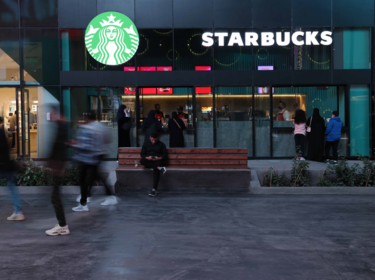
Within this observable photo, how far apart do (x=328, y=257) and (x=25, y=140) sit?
12.5 metres

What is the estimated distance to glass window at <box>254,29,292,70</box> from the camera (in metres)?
14.4

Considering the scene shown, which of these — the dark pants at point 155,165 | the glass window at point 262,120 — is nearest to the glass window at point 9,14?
the dark pants at point 155,165

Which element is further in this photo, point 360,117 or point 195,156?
point 360,117

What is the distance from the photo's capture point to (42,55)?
569 inches

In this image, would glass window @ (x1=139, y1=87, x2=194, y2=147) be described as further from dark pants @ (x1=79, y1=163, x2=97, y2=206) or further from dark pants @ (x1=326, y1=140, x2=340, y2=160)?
dark pants @ (x1=79, y1=163, x2=97, y2=206)

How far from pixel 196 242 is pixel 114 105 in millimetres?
9808

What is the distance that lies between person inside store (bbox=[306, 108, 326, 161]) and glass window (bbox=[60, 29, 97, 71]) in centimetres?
793

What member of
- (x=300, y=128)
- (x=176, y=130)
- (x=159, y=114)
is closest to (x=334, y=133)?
(x=300, y=128)

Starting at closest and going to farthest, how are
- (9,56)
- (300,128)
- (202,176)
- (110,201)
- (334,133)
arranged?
(110,201)
(202,176)
(334,133)
(300,128)
(9,56)

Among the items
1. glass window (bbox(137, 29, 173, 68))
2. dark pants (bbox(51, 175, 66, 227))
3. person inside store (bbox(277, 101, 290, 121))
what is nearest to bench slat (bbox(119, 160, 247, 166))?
dark pants (bbox(51, 175, 66, 227))

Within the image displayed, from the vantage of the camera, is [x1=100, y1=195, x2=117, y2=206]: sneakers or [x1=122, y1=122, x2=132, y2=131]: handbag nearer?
[x1=100, y1=195, x2=117, y2=206]: sneakers

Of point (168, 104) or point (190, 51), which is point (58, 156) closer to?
point (168, 104)

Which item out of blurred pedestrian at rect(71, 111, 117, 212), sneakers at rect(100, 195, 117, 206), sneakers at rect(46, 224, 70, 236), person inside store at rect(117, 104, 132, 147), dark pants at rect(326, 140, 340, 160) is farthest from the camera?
person inside store at rect(117, 104, 132, 147)

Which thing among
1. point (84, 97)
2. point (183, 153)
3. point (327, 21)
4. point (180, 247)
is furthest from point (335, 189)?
point (84, 97)
